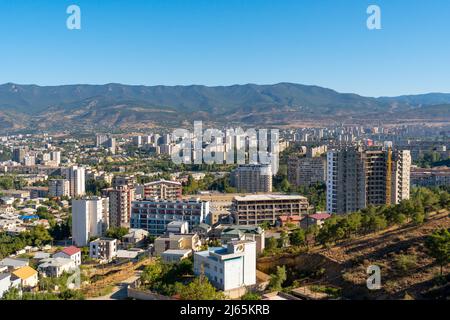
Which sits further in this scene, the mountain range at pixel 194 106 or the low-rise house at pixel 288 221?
the mountain range at pixel 194 106

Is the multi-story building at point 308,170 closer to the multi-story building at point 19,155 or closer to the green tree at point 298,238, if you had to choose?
the green tree at point 298,238

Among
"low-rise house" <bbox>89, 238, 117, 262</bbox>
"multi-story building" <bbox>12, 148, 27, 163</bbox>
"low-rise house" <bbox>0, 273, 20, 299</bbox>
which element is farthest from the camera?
"multi-story building" <bbox>12, 148, 27, 163</bbox>

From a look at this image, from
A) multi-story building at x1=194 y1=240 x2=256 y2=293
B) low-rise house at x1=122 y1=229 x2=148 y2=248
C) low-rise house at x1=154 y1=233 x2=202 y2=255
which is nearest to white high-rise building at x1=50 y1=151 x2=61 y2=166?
low-rise house at x1=122 y1=229 x2=148 y2=248

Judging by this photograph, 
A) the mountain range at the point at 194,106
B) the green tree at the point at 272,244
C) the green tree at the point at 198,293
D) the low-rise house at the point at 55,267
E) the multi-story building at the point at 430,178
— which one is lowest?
the low-rise house at the point at 55,267

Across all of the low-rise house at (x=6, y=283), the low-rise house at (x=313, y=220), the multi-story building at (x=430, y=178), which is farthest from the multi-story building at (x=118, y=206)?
the multi-story building at (x=430, y=178)

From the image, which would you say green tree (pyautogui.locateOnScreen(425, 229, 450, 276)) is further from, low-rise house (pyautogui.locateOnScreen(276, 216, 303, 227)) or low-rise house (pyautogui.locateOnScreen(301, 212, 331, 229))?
low-rise house (pyautogui.locateOnScreen(276, 216, 303, 227))

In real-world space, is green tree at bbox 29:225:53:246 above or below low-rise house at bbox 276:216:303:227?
below

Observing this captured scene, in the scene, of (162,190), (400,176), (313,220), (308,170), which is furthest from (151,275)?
(308,170)
